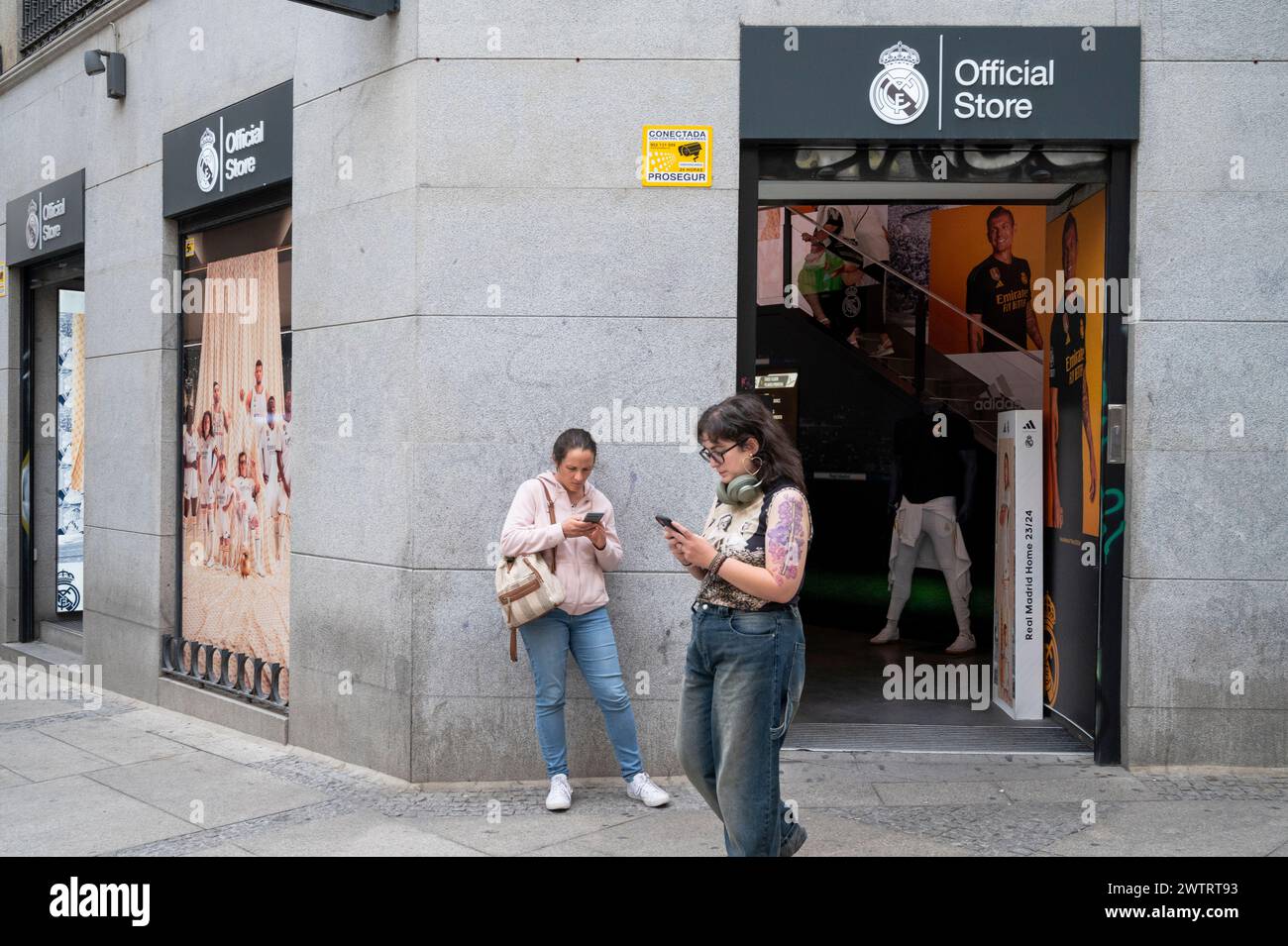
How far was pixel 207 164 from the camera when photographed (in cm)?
768

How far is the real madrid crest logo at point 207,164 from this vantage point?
299 inches

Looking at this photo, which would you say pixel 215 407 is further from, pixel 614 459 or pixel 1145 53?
pixel 1145 53

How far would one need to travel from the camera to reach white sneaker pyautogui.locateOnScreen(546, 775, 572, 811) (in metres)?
5.62

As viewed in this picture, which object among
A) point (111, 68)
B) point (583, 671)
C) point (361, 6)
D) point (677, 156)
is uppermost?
point (111, 68)

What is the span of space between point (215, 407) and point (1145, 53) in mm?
6162

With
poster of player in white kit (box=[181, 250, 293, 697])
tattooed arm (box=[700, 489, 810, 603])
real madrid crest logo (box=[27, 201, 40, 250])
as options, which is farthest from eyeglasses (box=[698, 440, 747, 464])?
real madrid crest logo (box=[27, 201, 40, 250])

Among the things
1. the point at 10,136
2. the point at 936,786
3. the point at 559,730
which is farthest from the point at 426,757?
the point at 10,136

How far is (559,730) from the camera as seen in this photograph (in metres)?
5.80

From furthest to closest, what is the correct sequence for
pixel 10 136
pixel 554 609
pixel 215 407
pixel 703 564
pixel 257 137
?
pixel 10 136
pixel 215 407
pixel 257 137
pixel 554 609
pixel 703 564

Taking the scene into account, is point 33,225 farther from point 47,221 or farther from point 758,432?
point 758,432

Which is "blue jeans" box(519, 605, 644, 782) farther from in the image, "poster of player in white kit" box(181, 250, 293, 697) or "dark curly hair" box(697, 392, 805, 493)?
"poster of player in white kit" box(181, 250, 293, 697)

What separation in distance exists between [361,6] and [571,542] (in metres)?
3.04

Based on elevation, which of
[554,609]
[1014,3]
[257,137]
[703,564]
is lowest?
[554,609]

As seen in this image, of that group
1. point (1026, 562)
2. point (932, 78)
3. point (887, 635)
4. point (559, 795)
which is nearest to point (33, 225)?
point (559, 795)
